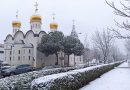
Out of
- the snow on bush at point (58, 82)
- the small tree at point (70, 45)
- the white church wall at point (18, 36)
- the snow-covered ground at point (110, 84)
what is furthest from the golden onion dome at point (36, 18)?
the snow on bush at point (58, 82)

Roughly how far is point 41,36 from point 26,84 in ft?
173

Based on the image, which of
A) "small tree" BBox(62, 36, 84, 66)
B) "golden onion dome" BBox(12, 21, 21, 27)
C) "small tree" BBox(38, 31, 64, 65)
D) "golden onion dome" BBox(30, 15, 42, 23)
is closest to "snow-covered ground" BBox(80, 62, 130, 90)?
"small tree" BBox(38, 31, 64, 65)

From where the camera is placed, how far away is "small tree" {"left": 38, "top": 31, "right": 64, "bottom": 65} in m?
55.8

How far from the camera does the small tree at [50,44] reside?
55.8 meters

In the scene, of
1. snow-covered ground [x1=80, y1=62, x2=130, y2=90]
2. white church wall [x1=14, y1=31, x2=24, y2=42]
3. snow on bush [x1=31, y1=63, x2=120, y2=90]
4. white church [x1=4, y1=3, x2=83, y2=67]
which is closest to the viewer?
snow on bush [x1=31, y1=63, x2=120, y2=90]

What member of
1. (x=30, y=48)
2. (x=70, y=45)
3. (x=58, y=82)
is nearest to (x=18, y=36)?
(x=30, y=48)

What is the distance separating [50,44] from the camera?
183 feet

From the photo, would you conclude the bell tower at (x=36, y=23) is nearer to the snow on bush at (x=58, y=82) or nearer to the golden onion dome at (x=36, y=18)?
the golden onion dome at (x=36, y=18)

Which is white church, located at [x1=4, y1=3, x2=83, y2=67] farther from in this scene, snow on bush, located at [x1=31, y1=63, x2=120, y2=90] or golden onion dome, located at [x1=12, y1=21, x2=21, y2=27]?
snow on bush, located at [x1=31, y1=63, x2=120, y2=90]

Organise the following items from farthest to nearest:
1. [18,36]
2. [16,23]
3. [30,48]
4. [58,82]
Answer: [16,23], [18,36], [30,48], [58,82]

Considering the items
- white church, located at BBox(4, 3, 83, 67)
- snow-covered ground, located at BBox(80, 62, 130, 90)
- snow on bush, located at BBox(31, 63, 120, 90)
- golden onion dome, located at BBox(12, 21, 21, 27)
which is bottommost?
snow-covered ground, located at BBox(80, 62, 130, 90)

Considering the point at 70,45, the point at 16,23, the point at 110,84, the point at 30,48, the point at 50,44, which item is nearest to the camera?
the point at 110,84

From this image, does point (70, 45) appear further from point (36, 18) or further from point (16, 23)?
point (16, 23)

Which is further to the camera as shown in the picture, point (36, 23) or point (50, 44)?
point (36, 23)
